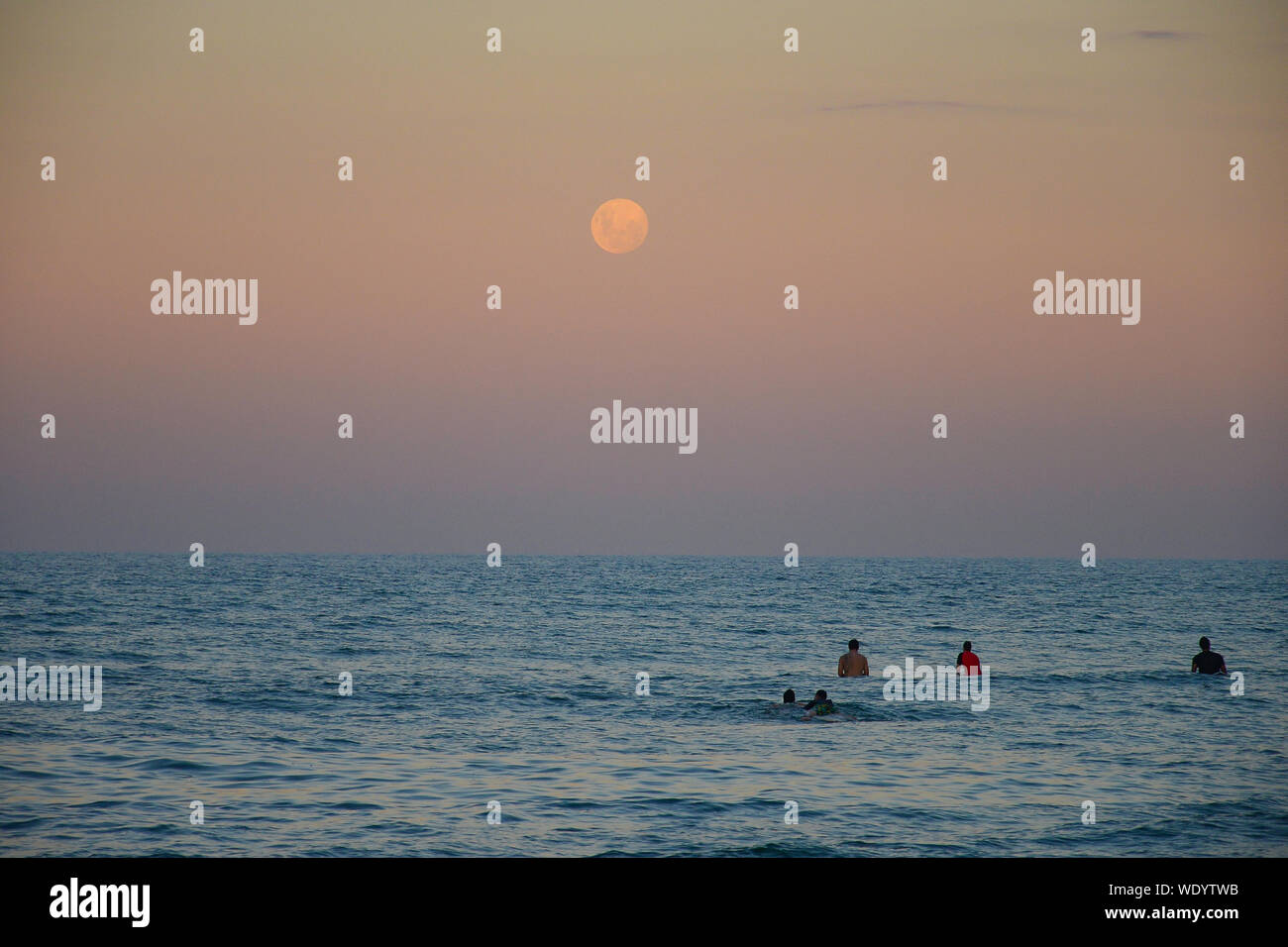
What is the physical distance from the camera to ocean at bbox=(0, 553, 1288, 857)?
1733 cm

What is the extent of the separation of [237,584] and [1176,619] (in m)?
77.1

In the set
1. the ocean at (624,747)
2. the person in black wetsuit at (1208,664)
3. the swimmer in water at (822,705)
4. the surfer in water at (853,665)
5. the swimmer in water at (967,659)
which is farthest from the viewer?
the person in black wetsuit at (1208,664)

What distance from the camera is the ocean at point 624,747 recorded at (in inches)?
682

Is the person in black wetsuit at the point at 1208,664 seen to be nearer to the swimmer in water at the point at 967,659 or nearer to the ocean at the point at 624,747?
the ocean at the point at 624,747

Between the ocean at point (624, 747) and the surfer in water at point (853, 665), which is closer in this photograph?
the ocean at point (624, 747)

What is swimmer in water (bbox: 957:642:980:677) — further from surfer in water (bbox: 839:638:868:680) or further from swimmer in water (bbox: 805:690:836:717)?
swimmer in water (bbox: 805:690:836:717)

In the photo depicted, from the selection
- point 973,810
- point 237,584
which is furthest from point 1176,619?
point 237,584

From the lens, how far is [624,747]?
2527 cm

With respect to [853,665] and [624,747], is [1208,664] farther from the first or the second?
[624,747]

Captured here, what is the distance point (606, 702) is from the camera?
33594 millimetres

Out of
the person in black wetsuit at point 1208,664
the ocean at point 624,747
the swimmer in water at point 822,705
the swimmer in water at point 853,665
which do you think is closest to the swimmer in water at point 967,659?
the ocean at point 624,747

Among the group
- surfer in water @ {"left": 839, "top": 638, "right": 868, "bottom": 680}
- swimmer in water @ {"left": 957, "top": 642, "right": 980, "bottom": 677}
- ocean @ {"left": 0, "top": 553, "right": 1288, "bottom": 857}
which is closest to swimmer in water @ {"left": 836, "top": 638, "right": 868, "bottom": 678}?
surfer in water @ {"left": 839, "top": 638, "right": 868, "bottom": 680}

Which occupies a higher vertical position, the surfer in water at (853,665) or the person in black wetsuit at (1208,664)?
the surfer in water at (853,665)
